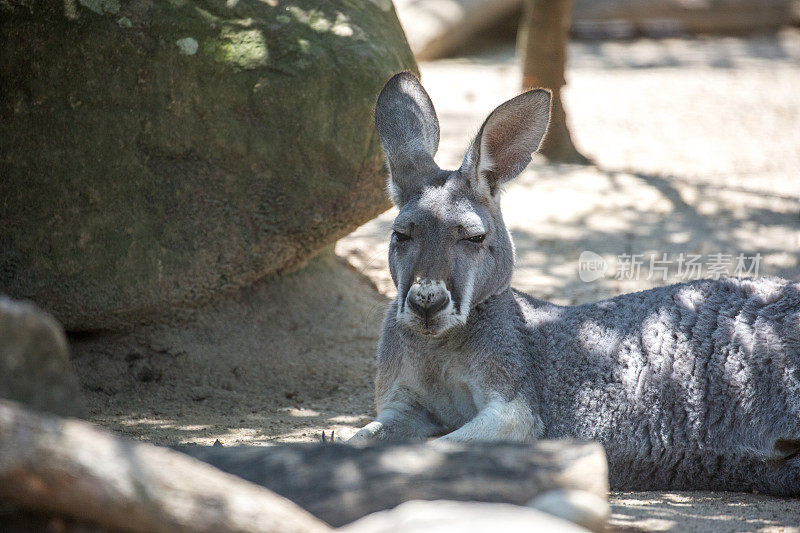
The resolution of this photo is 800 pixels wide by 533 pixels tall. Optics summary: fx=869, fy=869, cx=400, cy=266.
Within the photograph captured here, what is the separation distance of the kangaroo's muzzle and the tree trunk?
6.56m

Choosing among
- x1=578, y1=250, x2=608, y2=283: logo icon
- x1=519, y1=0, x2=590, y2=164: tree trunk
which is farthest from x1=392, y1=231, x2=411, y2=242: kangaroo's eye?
x1=519, y1=0, x2=590, y2=164: tree trunk

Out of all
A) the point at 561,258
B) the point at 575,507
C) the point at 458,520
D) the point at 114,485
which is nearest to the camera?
the point at 114,485

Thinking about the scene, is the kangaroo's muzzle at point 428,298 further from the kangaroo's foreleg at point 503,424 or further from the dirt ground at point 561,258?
the dirt ground at point 561,258

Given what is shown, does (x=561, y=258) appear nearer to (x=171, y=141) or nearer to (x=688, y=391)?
(x=688, y=391)

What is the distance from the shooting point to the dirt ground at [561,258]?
576 centimetres

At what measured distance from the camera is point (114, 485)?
8.55 feet

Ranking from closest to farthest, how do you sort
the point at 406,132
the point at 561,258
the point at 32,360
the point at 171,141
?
the point at 32,360 < the point at 406,132 < the point at 171,141 < the point at 561,258

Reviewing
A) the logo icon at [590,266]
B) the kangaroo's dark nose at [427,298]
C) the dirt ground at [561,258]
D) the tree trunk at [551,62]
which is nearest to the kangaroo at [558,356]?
the kangaroo's dark nose at [427,298]

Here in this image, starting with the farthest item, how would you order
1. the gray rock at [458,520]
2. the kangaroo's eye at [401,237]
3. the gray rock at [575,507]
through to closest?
1. the kangaroo's eye at [401,237]
2. the gray rock at [575,507]
3. the gray rock at [458,520]

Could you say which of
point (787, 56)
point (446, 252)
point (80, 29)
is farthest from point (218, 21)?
point (787, 56)

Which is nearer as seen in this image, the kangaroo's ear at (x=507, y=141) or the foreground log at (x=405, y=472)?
the foreground log at (x=405, y=472)

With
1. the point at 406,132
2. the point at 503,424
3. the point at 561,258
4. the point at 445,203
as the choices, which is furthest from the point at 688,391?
the point at 561,258

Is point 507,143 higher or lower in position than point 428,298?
higher

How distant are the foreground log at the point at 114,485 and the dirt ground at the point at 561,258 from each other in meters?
2.00
